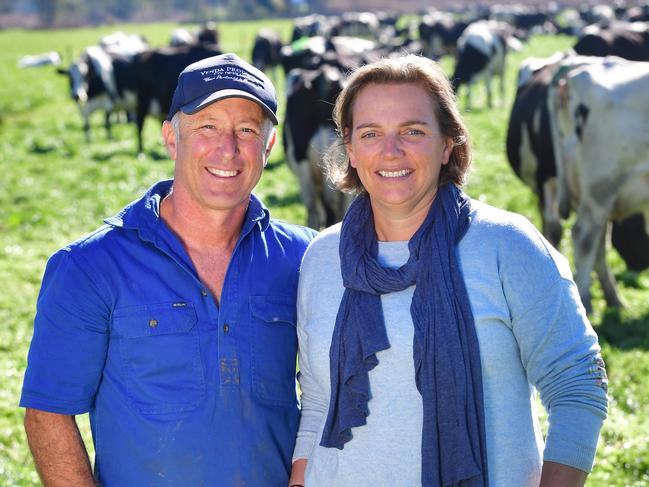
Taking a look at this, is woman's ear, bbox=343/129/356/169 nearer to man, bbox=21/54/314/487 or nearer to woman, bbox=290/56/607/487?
woman, bbox=290/56/607/487

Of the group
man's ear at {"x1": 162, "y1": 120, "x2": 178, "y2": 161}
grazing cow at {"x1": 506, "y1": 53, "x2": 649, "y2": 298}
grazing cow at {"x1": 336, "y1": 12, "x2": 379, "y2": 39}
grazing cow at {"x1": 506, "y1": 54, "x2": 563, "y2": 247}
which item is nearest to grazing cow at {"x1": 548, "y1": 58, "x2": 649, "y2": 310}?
grazing cow at {"x1": 506, "y1": 53, "x2": 649, "y2": 298}

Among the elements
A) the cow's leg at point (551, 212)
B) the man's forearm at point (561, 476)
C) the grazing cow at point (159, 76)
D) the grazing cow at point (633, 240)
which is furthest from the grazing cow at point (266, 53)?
the man's forearm at point (561, 476)

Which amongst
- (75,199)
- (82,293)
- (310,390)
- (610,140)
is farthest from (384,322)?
(75,199)

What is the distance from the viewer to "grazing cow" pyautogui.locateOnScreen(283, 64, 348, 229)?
856 centimetres

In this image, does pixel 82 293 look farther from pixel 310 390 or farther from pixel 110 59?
pixel 110 59

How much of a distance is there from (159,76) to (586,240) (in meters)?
12.1

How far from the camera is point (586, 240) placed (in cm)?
705

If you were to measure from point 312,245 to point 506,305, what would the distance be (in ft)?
2.26

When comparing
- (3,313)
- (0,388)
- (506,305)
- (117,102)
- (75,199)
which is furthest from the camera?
(117,102)

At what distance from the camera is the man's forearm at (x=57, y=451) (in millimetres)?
2637

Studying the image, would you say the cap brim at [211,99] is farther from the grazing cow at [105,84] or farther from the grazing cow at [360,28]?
the grazing cow at [360,28]

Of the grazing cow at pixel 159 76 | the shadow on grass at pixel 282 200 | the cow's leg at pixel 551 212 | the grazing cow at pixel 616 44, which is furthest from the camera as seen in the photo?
the grazing cow at pixel 159 76

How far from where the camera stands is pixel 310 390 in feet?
9.34

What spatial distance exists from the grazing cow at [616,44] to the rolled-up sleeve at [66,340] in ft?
38.4
